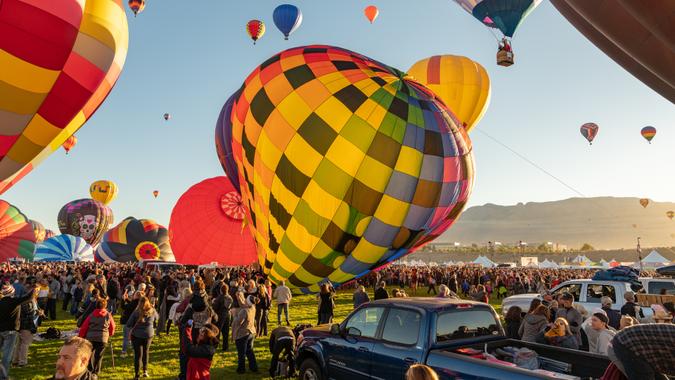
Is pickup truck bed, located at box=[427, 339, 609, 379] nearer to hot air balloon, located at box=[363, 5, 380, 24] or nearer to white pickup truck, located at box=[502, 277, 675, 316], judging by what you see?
white pickup truck, located at box=[502, 277, 675, 316]

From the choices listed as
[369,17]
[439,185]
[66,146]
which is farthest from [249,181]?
[66,146]

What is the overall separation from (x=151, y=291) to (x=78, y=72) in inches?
248

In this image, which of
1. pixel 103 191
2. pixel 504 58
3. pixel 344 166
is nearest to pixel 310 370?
pixel 344 166

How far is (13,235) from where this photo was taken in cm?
3578

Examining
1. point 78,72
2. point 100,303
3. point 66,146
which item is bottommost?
point 100,303

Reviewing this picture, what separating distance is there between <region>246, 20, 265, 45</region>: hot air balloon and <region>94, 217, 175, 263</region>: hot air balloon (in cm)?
2629

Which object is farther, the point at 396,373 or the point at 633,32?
the point at 633,32

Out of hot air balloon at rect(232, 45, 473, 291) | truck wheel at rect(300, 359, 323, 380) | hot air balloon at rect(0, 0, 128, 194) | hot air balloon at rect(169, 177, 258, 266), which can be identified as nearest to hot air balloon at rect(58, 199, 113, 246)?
hot air balloon at rect(169, 177, 258, 266)

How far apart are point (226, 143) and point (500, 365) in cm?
1651

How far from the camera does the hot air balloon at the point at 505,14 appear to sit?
18.1 metres

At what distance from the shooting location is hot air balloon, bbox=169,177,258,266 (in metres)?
23.9

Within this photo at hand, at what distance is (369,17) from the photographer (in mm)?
29281

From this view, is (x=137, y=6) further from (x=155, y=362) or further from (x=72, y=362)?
(x=72, y=362)

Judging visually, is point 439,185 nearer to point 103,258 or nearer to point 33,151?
point 33,151
